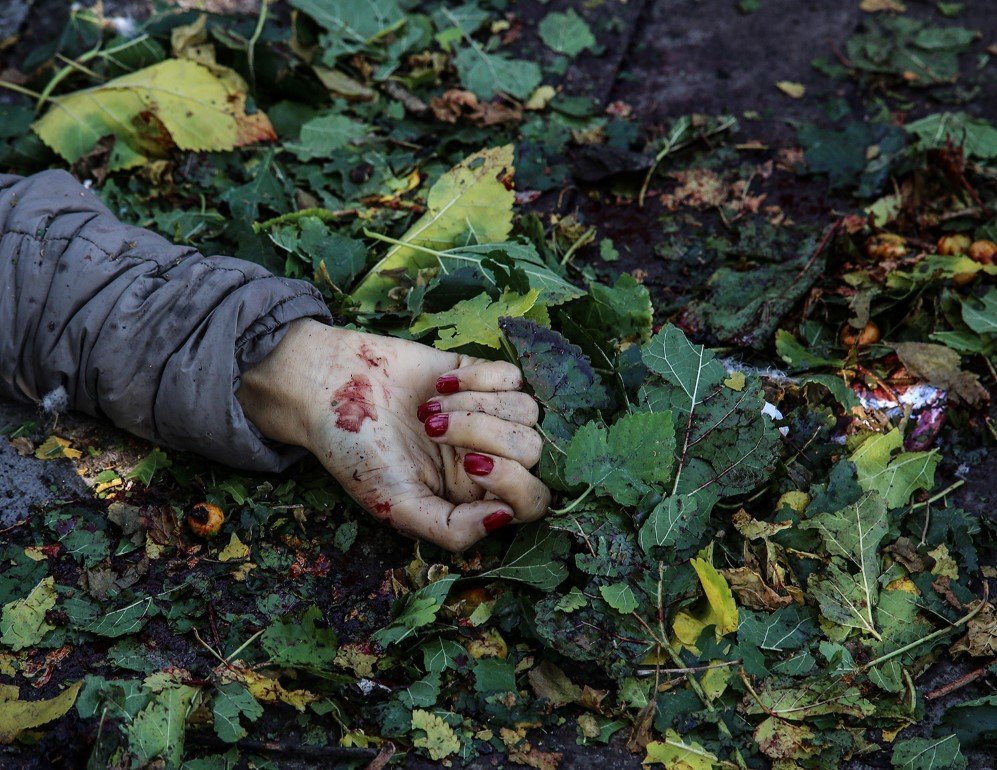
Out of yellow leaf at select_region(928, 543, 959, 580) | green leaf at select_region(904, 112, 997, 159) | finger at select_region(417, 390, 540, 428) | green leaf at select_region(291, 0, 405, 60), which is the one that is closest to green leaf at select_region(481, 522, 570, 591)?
finger at select_region(417, 390, 540, 428)

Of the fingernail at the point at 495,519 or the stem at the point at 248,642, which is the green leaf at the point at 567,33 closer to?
the fingernail at the point at 495,519

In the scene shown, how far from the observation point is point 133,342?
2.28m

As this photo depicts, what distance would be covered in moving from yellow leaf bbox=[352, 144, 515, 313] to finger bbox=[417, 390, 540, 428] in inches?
23.5

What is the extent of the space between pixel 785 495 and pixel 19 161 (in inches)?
110

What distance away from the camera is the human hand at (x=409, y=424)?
211 cm

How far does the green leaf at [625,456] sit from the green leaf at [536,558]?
156 millimetres

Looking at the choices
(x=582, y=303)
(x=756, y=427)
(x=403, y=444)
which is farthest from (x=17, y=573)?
(x=756, y=427)

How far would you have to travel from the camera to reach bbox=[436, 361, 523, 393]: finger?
86.3 inches

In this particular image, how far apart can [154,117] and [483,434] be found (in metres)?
1.89

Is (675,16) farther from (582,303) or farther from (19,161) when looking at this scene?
(19,161)

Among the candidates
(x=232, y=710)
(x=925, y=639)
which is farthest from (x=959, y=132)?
(x=232, y=710)

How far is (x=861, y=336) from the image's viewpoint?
8.86 feet

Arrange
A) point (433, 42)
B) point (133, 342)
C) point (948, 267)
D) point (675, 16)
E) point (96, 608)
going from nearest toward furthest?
point (96, 608) < point (133, 342) < point (948, 267) < point (433, 42) < point (675, 16)

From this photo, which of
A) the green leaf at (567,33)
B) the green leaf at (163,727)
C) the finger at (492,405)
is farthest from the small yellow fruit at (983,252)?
the green leaf at (163,727)
